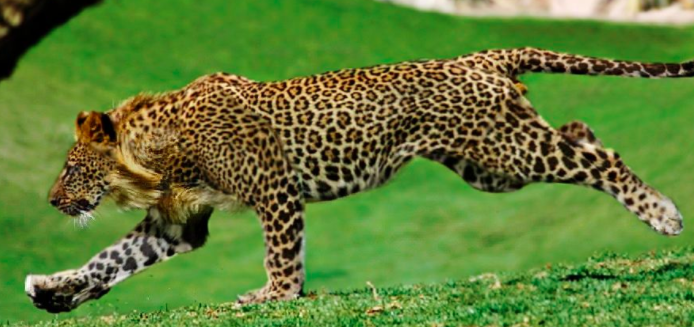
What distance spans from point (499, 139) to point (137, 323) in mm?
2927

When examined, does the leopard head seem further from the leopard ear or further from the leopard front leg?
the leopard front leg

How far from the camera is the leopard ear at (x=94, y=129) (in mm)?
10945

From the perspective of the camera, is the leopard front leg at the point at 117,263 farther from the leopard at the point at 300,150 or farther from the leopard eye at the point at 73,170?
the leopard eye at the point at 73,170

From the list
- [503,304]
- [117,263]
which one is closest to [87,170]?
[117,263]

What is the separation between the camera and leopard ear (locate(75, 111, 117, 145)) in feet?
35.9

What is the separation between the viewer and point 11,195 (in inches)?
619

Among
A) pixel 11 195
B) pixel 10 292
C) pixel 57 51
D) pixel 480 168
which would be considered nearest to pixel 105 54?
pixel 57 51

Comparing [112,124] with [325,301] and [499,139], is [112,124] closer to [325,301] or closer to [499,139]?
[325,301]

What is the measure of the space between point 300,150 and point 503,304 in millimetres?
2137

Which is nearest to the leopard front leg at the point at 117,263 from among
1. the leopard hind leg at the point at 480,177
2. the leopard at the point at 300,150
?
the leopard at the point at 300,150

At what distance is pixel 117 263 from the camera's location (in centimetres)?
1111

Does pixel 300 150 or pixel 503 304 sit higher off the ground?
pixel 300 150

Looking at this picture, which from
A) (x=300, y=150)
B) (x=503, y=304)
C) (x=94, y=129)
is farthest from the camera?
(x=94, y=129)

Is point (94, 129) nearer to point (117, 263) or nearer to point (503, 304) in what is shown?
point (117, 263)
